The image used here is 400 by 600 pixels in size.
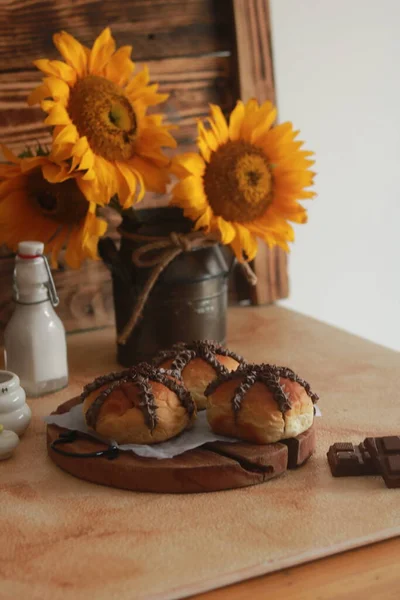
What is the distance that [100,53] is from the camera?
3.67ft

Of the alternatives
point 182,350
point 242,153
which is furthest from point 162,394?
point 242,153

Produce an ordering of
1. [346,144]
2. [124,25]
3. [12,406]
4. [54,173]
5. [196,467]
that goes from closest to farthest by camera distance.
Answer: [196,467] → [12,406] → [54,173] → [124,25] → [346,144]

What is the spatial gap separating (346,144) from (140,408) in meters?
0.95

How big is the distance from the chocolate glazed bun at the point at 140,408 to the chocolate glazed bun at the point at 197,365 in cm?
4

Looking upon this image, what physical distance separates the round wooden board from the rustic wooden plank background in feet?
1.67

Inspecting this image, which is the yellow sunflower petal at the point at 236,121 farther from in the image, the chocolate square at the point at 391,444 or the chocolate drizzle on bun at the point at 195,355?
the chocolate square at the point at 391,444

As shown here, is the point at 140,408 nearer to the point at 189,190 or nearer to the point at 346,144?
the point at 189,190

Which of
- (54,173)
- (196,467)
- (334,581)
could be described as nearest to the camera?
(334,581)

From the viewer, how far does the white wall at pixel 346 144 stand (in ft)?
5.20

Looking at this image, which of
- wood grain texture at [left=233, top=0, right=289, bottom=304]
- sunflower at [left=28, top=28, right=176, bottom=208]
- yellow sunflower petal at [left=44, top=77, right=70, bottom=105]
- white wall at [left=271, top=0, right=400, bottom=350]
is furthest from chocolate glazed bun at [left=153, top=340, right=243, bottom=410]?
white wall at [left=271, top=0, right=400, bottom=350]

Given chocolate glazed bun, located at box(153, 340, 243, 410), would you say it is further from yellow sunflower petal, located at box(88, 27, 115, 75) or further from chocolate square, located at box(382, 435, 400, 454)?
yellow sunflower petal, located at box(88, 27, 115, 75)

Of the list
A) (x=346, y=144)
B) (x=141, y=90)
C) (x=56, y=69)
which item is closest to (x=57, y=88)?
(x=56, y=69)

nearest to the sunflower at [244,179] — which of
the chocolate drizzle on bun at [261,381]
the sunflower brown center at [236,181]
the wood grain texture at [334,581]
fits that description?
the sunflower brown center at [236,181]

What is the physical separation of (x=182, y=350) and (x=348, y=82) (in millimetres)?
840
